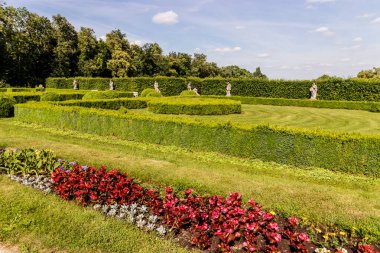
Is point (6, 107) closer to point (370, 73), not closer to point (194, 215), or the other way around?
point (194, 215)

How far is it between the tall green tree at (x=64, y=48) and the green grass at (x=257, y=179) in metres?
50.5

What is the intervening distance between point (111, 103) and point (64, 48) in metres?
40.6

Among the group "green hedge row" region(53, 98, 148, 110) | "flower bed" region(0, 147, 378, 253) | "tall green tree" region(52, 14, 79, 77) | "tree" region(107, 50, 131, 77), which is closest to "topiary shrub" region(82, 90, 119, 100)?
"green hedge row" region(53, 98, 148, 110)

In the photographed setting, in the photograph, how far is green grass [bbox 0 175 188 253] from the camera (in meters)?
4.77

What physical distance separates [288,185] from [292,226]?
2.77 metres

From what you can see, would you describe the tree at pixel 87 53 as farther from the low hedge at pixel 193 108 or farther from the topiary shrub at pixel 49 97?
the low hedge at pixel 193 108

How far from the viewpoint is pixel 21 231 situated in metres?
5.21

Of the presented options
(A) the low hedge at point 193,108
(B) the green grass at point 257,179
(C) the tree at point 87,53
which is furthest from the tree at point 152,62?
(B) the green grass at point 257,179

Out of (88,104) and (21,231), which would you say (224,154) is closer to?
(21,231)

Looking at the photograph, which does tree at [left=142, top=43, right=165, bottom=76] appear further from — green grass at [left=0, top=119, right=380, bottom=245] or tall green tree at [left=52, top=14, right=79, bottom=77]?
green grass at [left=0, top=119, right=380, bottom=245]

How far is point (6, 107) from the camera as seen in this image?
20.5 metres

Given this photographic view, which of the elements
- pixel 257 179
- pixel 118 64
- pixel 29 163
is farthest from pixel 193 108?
pixel 118 64

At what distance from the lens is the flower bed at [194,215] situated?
15.7 ft

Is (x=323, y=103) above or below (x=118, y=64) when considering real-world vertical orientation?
below
